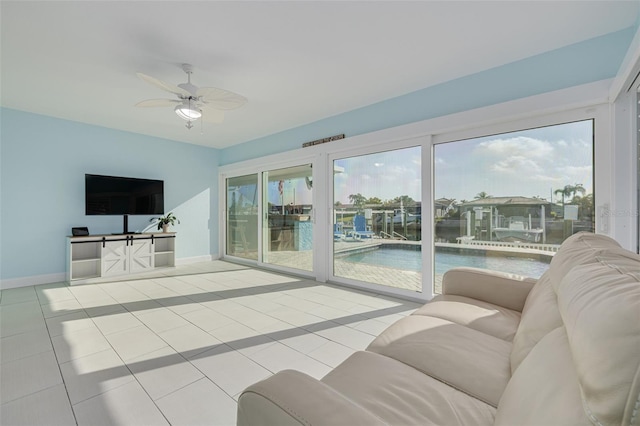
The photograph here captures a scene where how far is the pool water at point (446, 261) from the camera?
111 inches

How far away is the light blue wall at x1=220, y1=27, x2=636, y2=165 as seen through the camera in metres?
2.36

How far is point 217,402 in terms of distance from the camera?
1.65 meters

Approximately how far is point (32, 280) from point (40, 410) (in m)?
3.83

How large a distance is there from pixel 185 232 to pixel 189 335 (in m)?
3.88

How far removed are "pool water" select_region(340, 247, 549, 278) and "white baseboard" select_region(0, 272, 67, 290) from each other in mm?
4486

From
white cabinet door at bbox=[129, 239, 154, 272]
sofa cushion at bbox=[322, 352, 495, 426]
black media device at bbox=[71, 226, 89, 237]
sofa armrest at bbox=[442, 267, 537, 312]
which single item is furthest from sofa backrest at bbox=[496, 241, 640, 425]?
black media device at bbox=[71, 226, 89, 237]

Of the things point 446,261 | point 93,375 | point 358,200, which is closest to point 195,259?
point 358,200

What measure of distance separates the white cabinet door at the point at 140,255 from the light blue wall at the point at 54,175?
1.76 feet

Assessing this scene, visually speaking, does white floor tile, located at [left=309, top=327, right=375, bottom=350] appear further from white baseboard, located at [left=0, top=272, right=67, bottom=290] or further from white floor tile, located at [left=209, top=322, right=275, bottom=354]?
white baseboard, located at [left=0, top=272, right=67, bottom=290]

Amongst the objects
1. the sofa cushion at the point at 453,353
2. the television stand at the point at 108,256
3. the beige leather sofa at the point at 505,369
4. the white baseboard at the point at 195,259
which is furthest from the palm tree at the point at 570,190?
the white baseboard at the point at 195,259

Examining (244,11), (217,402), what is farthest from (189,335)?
(244,11)

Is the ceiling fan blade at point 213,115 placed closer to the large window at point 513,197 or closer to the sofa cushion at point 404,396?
the large window at point 513,197

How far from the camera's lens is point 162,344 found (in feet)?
7.68

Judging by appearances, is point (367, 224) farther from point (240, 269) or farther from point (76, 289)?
point (76, 289)
